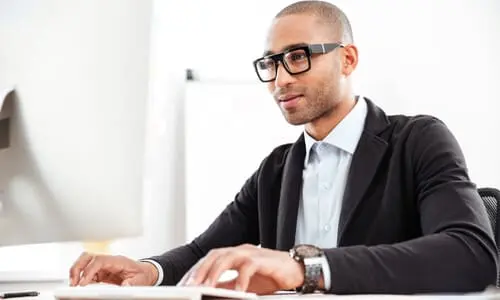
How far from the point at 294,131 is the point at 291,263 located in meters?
1.70

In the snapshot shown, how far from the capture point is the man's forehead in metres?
1.34

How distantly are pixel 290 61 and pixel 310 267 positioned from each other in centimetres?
66

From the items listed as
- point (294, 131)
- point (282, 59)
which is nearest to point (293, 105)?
point (282, 59)

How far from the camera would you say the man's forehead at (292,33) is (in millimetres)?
1342

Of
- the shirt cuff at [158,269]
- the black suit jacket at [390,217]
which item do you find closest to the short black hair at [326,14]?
the black suit jacket at [390,217]

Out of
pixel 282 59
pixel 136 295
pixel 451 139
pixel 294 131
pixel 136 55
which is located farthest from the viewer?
pixel 294 131

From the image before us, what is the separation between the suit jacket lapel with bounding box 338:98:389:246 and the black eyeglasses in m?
0.19

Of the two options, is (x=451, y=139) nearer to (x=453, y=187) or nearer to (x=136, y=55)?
(x=453, y=187)

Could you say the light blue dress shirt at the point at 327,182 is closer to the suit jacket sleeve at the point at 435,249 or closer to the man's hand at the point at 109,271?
the suit jacket sleeve at the point at 435,249

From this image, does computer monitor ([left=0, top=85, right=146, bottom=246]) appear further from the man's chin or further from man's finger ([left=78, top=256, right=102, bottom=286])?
the man's chin

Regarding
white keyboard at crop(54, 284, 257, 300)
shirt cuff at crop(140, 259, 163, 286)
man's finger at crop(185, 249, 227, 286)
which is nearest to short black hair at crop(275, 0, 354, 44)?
shirt cuff at crop(140, 259, 163, 286)

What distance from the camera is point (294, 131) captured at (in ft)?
8.00

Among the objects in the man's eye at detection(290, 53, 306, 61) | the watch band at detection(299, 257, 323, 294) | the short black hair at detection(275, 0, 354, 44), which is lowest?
the watch band at detection(299, 257, 323, 294)

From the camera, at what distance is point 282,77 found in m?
1.32
